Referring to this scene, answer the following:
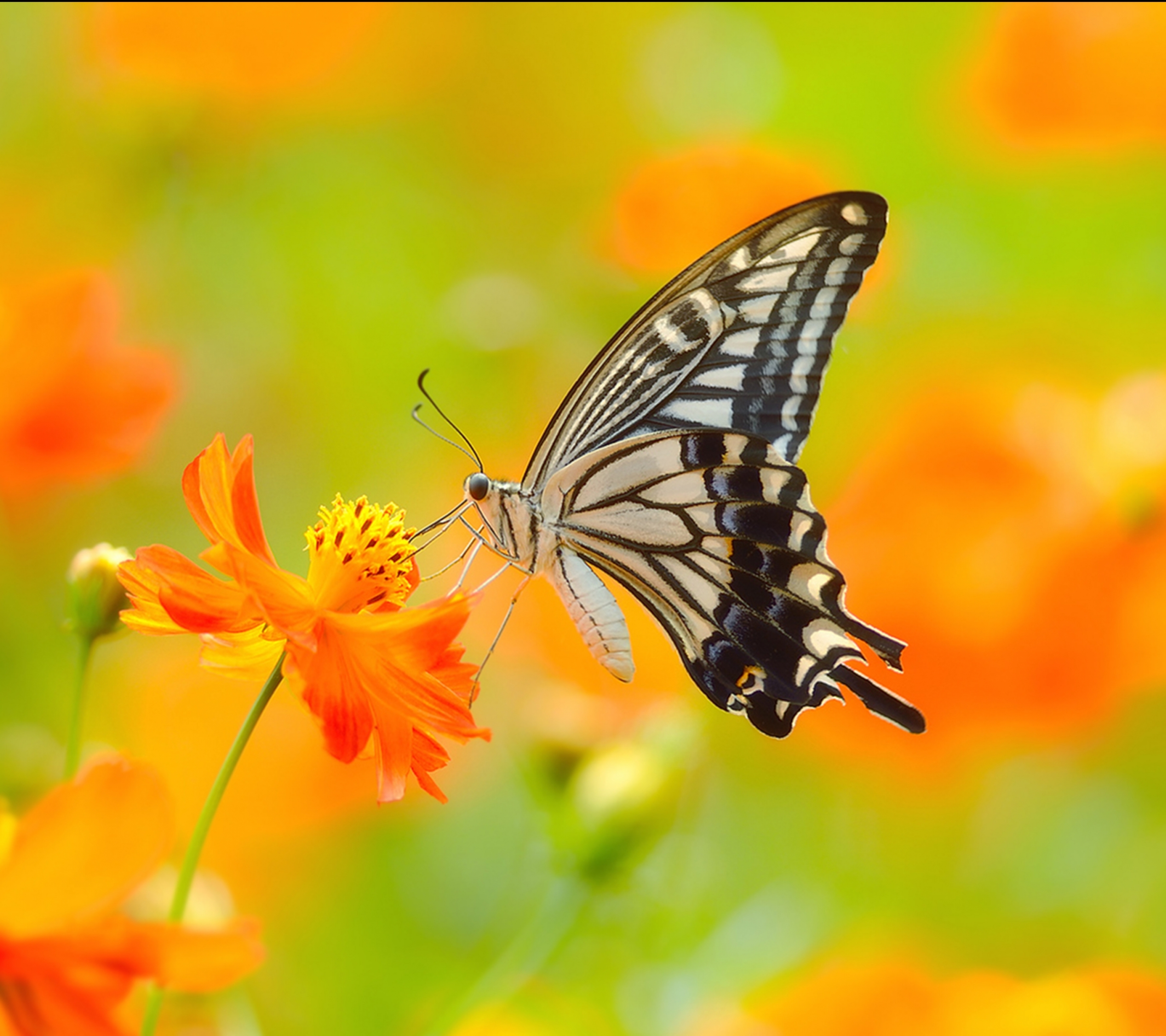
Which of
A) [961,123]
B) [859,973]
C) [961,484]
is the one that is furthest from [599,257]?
[859,973]

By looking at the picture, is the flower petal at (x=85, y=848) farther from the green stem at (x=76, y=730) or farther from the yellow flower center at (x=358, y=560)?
the yellow flower center at (x=358, y=560)

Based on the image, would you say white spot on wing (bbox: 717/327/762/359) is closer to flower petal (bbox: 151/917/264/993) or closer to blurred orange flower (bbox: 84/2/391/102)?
flower petal (bbox: 151/917/264/993)

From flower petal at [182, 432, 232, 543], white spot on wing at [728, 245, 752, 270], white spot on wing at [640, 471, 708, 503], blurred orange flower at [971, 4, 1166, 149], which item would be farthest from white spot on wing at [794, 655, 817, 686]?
blurred orange flower at [971, 4, 1166, 149]

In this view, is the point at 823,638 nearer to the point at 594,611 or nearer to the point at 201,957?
the point at 594,611

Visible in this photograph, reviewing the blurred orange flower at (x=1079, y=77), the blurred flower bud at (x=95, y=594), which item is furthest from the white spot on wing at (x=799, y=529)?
the blurred orange flower at (x=1079, y=77)

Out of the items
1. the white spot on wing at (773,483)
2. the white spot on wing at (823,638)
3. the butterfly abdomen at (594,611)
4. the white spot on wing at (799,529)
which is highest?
the white spot on wing at (773,483)

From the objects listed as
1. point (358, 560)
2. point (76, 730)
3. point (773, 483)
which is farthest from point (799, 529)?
point (76, 730)
